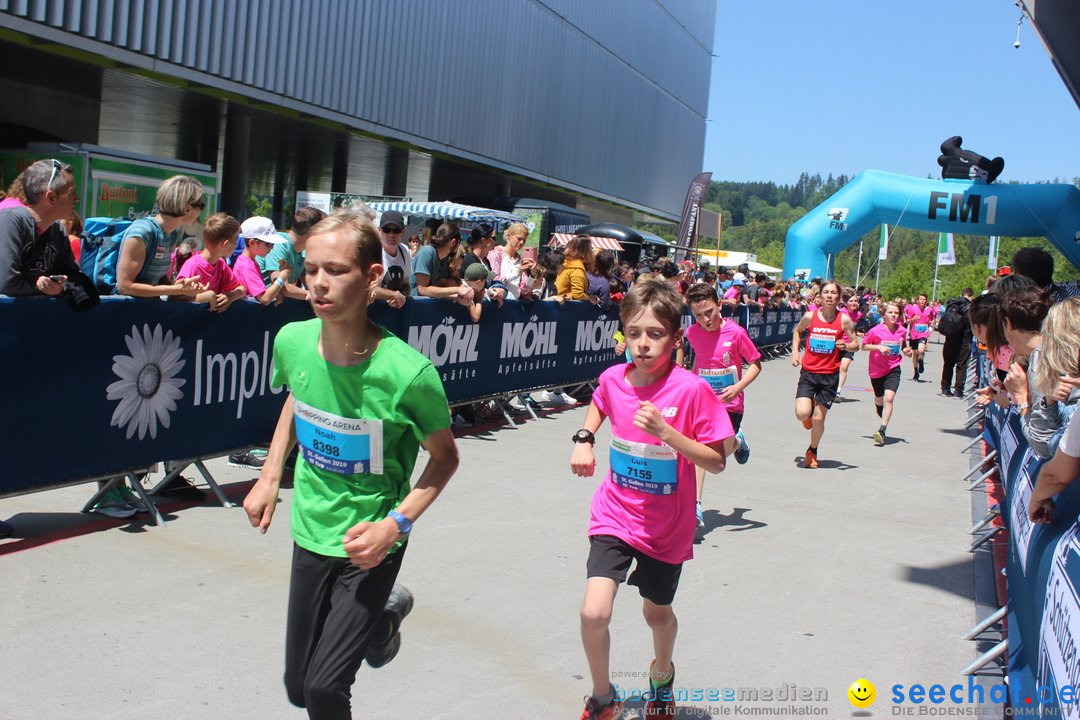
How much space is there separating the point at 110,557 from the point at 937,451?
1009cm

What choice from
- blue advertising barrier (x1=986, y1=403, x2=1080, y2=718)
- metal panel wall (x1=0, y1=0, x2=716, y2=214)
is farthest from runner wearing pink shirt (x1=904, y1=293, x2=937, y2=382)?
blue advertising barrier (x1=986, y1=403, x2=1080, y2=718)

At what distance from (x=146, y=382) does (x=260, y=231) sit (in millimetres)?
1931

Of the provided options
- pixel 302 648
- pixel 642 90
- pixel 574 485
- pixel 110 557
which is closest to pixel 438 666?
pixel 302 648

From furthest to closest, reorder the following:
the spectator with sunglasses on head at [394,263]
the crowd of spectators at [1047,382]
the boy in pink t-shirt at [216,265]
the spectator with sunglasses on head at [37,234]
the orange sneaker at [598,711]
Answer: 1. the spectator with sunglasses on head at [394,263]
2. the boy in pink t-shirt at [216,265]
3. the spectator with sunglasses on head at [37,234]
4. the orange sneaker at [598,711]
5. the crowd of spectators at [1047,382]

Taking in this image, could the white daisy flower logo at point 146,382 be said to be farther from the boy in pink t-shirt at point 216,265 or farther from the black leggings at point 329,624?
the black leggings at point 329,624

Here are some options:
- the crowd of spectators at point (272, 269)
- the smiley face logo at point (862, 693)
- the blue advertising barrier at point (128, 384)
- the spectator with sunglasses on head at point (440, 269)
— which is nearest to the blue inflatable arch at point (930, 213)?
→ the crowd of spectators at point (272, 269)

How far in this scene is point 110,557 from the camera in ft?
17.8

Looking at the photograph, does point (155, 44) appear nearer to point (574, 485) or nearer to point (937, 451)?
point (574, 485)

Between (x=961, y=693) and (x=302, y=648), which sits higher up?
(x=302, y=648)

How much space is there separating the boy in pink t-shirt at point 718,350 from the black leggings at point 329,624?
4.61 m

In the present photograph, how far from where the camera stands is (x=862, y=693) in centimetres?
445

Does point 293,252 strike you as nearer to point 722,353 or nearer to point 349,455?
point 722,353

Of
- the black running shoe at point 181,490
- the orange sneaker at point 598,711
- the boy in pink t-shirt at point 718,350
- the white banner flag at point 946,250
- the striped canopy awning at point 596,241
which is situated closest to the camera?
the orange sneaker at point 598,711

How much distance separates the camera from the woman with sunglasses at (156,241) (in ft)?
19.5
